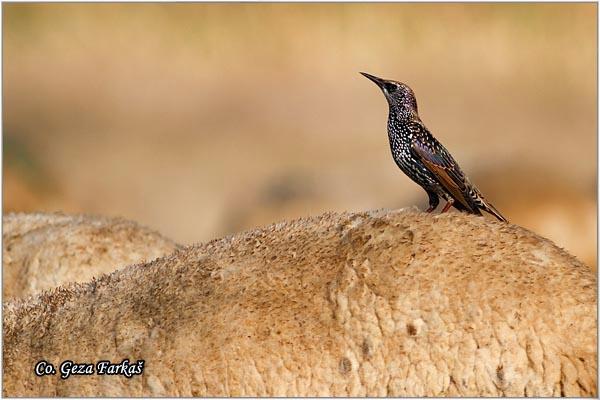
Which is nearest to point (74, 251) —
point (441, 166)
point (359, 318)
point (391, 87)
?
point (391, 87)

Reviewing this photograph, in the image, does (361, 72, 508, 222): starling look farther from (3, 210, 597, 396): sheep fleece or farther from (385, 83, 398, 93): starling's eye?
(3, 210, 597, 396): sheep fleece

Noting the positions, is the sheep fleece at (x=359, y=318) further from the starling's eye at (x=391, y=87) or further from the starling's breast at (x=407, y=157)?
the starling's eye at (x=391, y=87)

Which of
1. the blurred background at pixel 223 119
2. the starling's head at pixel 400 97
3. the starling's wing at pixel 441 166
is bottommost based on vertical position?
the starling's wing at pixel 441 166

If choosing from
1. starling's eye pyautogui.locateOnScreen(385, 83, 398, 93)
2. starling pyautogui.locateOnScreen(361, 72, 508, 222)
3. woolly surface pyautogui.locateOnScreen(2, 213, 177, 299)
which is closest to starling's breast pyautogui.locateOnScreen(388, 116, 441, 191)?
starling pyautogui.locateOnScreen(361, 72, 508, 222)

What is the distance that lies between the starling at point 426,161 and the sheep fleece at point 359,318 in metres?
1.01

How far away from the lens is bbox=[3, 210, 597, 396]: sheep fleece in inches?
372

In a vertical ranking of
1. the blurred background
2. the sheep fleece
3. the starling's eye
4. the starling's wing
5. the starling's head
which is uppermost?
the blurred background

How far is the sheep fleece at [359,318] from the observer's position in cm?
946

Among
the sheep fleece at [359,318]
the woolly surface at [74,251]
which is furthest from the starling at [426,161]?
the woolly surface at [74,251]

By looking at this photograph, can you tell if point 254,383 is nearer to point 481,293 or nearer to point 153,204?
point 481,293

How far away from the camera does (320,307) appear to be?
10117 mm

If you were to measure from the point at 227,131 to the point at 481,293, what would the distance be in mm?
27258

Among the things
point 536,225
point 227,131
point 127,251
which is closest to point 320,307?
point 127,251

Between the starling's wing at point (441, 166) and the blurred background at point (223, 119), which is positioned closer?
the starling's wing at point (441, 166)
